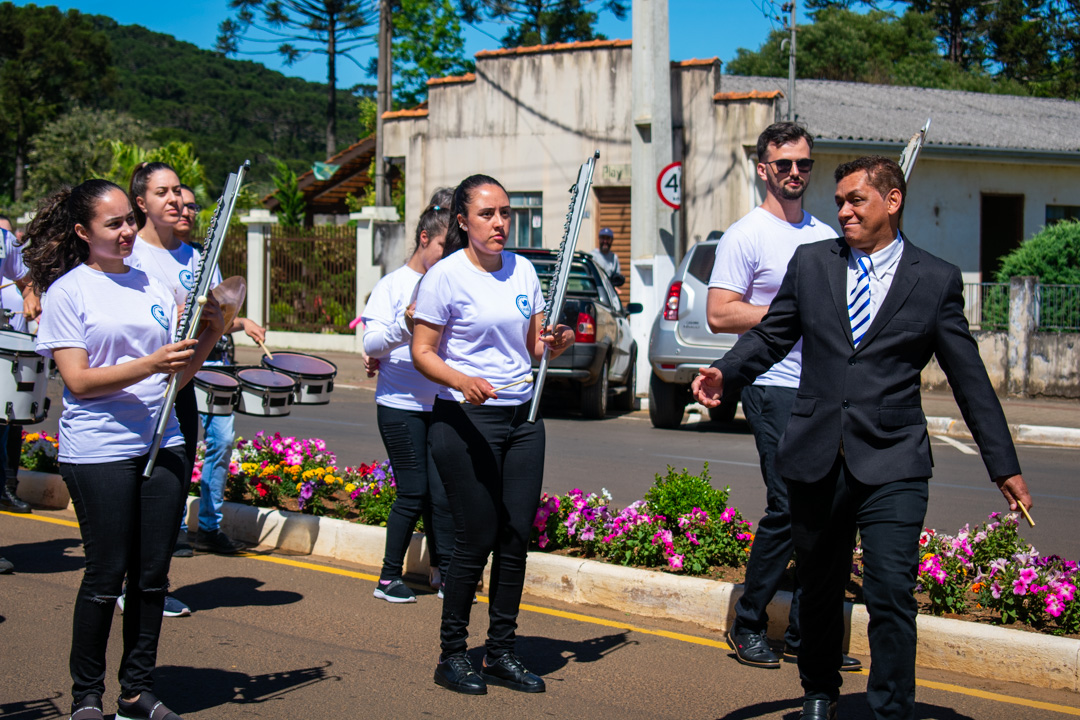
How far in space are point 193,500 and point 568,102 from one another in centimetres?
1430

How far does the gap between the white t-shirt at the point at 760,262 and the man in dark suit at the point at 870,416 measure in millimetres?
780

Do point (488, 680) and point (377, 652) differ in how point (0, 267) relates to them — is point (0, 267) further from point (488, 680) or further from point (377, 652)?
point (488, 680)

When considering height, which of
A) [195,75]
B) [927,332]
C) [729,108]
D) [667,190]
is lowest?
[927,332]

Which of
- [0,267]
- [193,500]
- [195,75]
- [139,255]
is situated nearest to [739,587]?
[139,255]

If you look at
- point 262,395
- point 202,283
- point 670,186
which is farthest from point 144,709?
point 670,186

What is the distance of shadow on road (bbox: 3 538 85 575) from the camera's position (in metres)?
6.44

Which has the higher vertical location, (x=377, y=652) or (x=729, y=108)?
(x=729, y=108)

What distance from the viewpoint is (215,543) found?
6.82 meters

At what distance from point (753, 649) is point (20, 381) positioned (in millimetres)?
4141

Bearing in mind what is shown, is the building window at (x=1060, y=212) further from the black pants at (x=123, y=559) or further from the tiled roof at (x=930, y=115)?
the black pants at (x=123, y=559)

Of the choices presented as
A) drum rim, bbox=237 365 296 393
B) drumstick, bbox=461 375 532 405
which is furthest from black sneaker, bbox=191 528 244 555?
drumstick, bbox=461 375 532 405

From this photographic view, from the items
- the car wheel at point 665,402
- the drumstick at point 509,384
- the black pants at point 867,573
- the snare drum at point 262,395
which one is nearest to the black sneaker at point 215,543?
the snare drum at point 262,395

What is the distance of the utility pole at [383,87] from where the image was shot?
2458 cm

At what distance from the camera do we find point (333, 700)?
4410 millimetres
